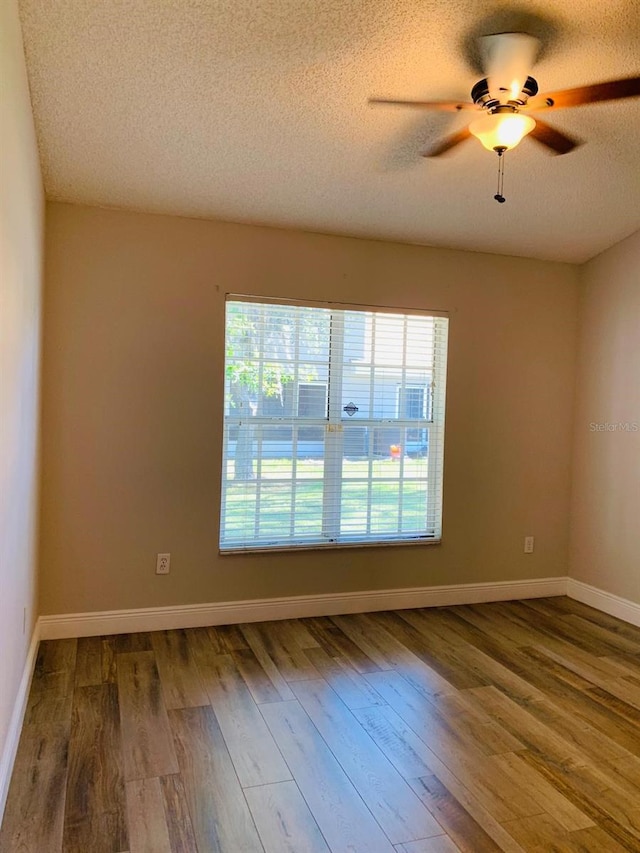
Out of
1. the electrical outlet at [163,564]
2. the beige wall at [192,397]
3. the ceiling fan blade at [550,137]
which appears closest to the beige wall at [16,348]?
the beige wall at [192,397]

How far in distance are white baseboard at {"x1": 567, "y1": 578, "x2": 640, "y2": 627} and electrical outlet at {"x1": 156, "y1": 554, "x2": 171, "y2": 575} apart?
2.76 metres

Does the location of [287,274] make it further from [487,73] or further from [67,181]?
[487,73]

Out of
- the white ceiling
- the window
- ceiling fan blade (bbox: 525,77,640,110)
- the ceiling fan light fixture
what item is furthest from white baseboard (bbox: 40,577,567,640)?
ceiling fan blade (bbox: 525,77,640,110)

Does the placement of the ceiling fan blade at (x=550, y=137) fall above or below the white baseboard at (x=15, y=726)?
above

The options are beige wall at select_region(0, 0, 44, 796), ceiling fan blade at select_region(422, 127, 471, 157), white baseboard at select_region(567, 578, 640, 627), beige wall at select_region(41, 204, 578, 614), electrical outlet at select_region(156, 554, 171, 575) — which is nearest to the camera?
beige wall at select_region(0, 0, 44, 796)

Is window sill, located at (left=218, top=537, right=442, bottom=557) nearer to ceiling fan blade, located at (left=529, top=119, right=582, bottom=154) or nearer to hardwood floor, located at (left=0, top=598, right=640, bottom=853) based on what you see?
hardwood floor, located at (left=0, top=598, right=640, bottom=853)

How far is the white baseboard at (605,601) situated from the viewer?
3.90 metres

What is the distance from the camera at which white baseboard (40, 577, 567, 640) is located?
340 cm

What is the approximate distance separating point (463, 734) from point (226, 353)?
2.26 m

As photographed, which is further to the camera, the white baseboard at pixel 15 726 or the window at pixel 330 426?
the window at pixel 330 426

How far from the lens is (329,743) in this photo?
2406 millimetres

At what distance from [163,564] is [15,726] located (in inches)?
51.2

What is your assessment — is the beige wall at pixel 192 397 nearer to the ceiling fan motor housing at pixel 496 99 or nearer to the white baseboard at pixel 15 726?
the white baseboard at pixel 15 726

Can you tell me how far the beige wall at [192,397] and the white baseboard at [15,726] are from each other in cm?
52
